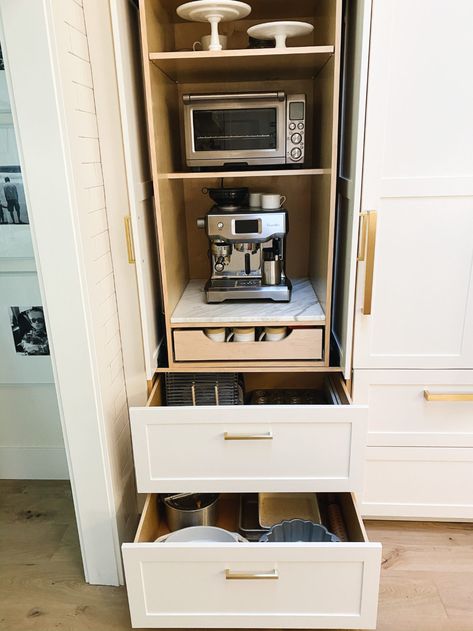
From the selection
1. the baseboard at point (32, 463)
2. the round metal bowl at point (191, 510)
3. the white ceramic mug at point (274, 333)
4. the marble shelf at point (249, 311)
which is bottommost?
the baseboard at point (32, 463)

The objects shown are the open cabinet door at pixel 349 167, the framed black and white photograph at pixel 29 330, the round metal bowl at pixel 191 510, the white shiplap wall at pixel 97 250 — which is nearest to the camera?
the white shiplap wall at pixel 97 250

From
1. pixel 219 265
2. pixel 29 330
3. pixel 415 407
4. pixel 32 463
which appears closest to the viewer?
pixel 415 407

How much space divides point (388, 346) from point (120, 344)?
0.81 metres

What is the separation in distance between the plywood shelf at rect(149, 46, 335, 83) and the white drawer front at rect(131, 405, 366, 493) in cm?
94

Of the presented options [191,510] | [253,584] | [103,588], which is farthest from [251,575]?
[103,588]

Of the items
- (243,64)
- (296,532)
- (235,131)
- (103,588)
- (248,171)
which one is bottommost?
(103,588)

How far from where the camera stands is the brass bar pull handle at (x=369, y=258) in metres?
1.38

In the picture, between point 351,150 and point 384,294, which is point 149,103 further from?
point 384,294

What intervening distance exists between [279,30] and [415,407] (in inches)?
46.2

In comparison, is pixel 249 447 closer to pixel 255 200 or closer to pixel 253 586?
pixel 253 586

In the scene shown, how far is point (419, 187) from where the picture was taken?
1.38 m

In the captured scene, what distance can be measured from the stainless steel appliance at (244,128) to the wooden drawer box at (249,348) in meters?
0.54

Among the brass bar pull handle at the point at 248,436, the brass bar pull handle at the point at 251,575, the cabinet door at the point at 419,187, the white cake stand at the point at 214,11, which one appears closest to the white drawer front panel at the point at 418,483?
the cabinet door at the point at 419,187

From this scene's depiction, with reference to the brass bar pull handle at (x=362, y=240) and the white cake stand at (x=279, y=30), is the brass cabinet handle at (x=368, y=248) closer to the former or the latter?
the brass bar pull handle at (x=362, y=240)
